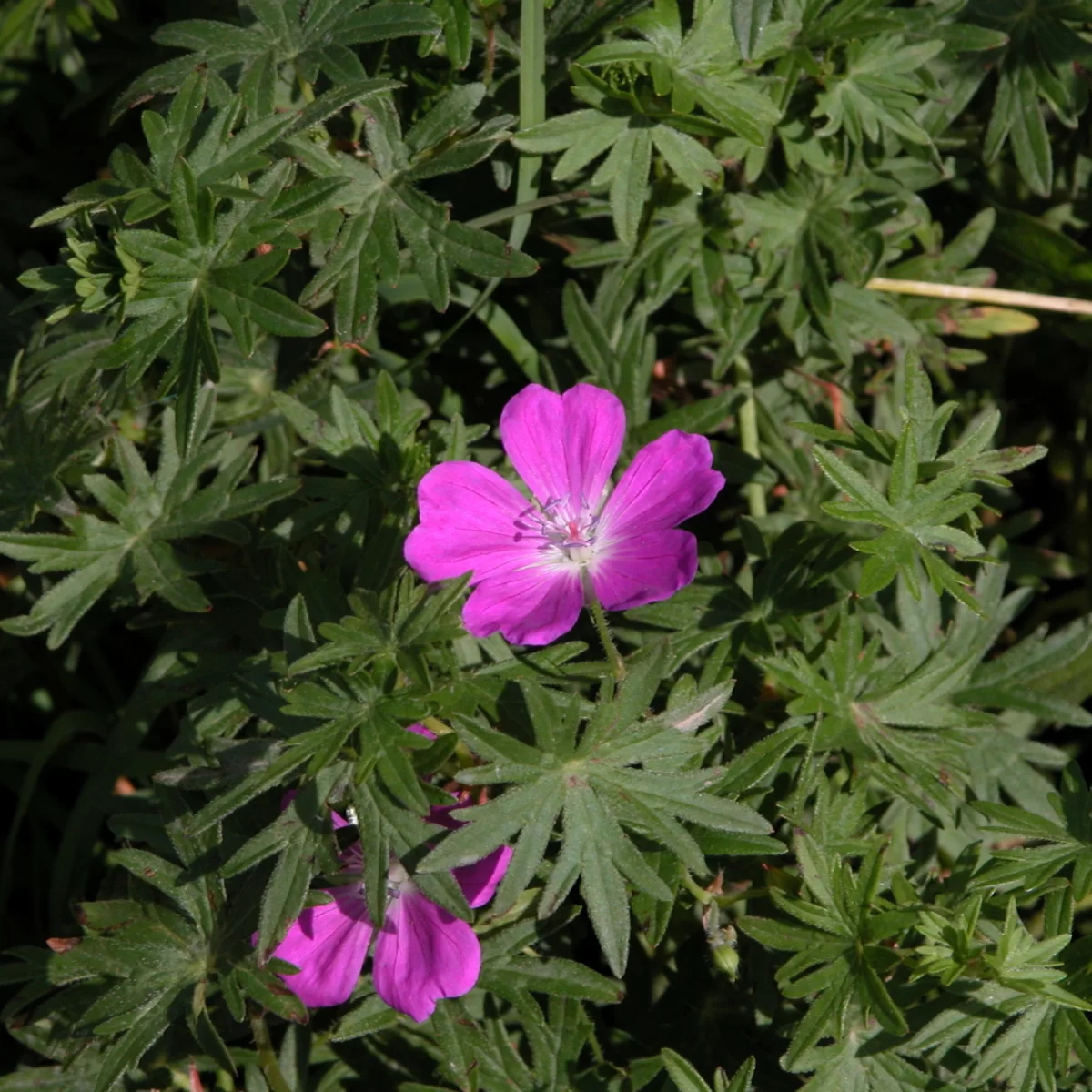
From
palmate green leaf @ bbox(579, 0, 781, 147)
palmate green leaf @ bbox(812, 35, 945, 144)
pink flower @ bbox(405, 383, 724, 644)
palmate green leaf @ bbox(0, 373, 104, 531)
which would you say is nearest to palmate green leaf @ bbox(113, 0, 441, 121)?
palmate green leaf @ bbox(579, 0, 781, 147)

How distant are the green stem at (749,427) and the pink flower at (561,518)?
512 mm

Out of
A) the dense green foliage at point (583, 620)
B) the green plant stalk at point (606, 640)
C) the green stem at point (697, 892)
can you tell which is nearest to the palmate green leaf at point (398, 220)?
the dense green foliage at point (583, 620)

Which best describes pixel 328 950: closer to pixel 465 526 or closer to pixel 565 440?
pixel 465 526

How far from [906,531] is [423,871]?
1007mm

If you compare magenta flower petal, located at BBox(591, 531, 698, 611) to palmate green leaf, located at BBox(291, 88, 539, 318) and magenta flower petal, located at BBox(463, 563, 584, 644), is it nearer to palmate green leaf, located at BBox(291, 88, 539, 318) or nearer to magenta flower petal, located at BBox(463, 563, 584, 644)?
magenta flower petal, located at BBox(463, 563, 584, 644)

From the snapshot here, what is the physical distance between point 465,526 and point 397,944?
0.75 m

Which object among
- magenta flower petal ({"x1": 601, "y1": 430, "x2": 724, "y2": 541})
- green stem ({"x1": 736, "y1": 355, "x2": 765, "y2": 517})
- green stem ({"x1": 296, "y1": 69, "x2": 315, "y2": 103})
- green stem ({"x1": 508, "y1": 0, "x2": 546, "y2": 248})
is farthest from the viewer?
green stem ({"x1": 736, "y1": 355, "x2": 765, "y2": 517})

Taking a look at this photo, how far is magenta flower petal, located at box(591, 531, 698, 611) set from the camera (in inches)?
83.1

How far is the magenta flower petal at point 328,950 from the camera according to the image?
7.34ft

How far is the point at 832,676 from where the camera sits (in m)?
2.42

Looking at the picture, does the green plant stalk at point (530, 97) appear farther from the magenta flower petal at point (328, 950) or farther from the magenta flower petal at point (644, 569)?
the magenta flower petal at point (328, 950)

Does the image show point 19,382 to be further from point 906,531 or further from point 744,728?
point 906,531

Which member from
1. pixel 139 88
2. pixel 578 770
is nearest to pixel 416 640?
pixel 578 770

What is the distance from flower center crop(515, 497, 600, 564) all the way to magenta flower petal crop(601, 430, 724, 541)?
1.5 inches
